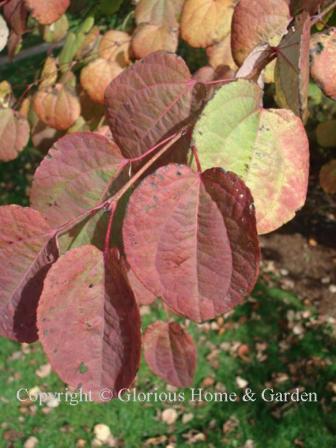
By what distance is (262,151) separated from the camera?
0.53m

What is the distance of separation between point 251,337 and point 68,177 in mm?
2473

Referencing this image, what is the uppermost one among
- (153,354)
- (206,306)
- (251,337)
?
(206,306)

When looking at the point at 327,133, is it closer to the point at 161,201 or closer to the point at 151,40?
the point at 151,40

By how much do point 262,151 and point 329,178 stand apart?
2.47 ft

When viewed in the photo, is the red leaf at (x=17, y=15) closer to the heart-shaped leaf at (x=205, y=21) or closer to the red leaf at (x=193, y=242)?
the heart-shaped leaf at (x=205, y=21)

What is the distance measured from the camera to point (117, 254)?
534 mm

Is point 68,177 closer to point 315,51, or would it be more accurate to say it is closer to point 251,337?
point 315,51

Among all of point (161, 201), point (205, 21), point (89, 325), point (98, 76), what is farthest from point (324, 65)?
point (98, 76)

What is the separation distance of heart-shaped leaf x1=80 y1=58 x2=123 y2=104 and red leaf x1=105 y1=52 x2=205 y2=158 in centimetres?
45

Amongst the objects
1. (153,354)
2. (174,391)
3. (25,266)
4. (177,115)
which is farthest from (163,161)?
(174,391)

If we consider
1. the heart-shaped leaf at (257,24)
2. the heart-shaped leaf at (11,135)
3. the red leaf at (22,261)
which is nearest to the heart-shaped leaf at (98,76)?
the heart-shaped leaf at (11,135)

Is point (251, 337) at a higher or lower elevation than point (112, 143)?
lower

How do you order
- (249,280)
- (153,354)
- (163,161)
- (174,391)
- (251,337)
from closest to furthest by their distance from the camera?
(249,280) → (163,161) → (153,354) → (174,391) → (251,337)

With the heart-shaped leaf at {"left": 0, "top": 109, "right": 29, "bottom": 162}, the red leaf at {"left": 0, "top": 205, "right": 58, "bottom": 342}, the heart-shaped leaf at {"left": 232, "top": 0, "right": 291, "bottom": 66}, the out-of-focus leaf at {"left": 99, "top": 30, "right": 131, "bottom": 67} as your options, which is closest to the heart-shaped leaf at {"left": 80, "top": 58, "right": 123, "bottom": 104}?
the out-of-focus leaf at {"left": 99, "top": 30, "right": 131, "bottom": 67}
